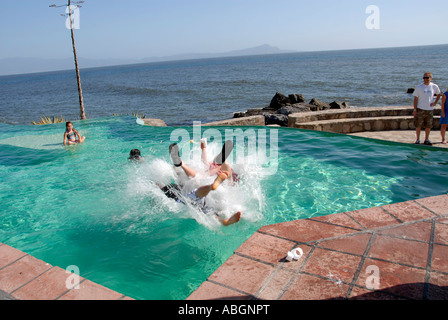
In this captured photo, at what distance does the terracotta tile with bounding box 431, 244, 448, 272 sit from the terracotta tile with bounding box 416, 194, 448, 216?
2.69ft

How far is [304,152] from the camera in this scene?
8867 millimetres

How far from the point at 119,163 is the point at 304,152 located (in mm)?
5180

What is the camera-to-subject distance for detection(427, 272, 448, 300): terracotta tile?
2.52m

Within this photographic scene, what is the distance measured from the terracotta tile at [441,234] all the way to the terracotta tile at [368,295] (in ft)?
3.78

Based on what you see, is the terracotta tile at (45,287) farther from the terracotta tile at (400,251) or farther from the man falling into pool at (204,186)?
the terracotta tile at (400,251)

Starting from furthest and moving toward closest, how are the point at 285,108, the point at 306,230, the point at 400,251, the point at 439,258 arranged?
the point at 285,108
the point at 306,230
the point at 400,251
the point at 439,258

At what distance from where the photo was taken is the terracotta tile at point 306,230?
3.48m

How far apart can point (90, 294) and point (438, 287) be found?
9.65 ft

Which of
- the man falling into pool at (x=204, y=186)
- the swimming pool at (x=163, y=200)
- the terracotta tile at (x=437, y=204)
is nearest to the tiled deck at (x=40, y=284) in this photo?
the swimming pool at (x=163, y=200)

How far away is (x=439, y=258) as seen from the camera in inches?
119

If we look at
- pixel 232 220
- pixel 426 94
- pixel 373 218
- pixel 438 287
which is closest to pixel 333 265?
pixel 438 287

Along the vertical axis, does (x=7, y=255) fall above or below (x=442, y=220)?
below

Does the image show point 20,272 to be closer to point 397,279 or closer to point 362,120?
point 397,279
